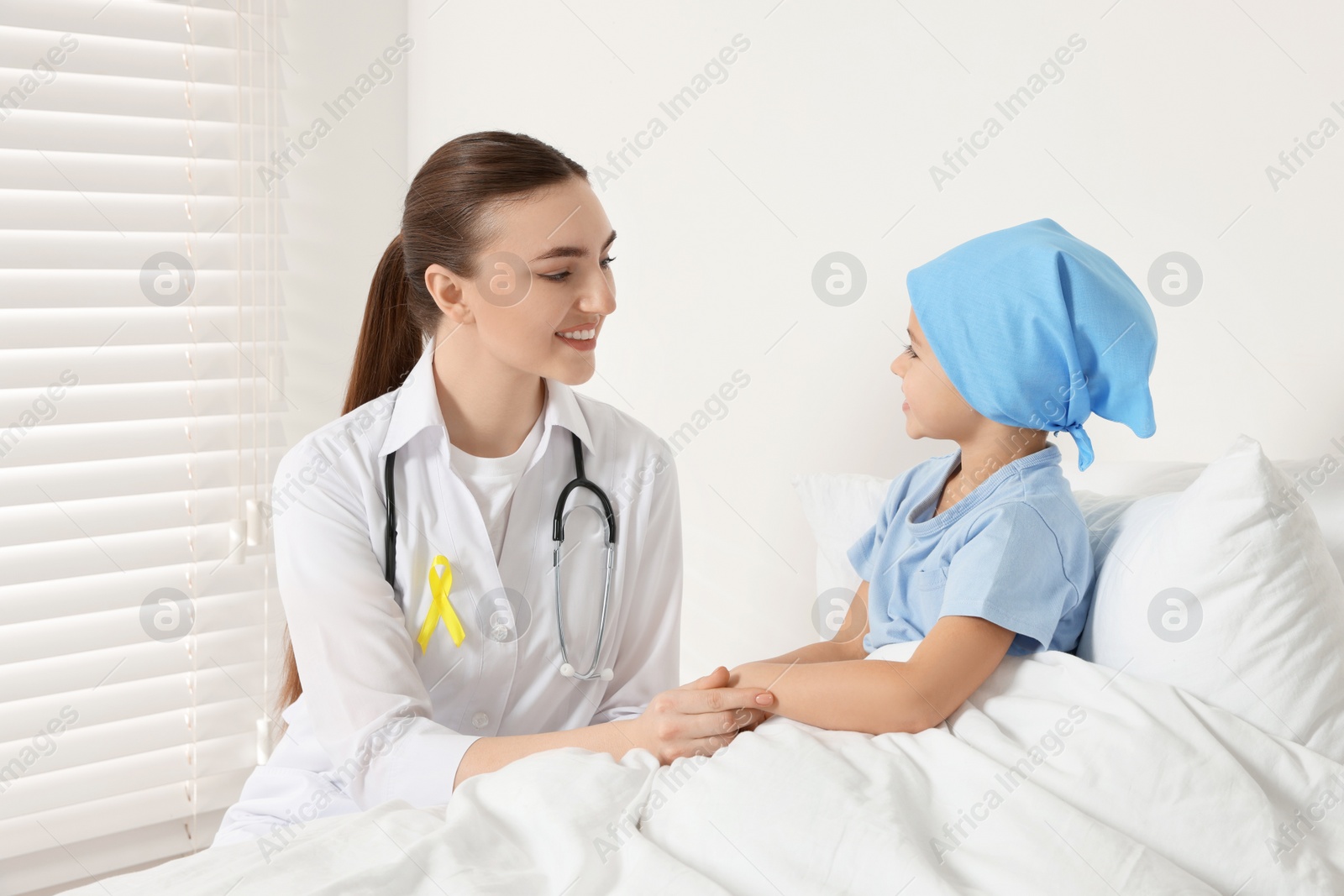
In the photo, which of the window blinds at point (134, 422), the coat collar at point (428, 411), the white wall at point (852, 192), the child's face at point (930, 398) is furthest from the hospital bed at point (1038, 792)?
the window blinds at point (134, 422)

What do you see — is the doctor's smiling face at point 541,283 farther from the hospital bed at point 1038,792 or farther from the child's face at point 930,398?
the hospital bed at point 1038,792

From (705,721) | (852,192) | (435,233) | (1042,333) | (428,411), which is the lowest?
(705,721)

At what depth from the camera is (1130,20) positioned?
138cm

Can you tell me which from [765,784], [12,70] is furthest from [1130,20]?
[12,70]

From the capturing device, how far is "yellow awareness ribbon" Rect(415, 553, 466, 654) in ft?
4.73

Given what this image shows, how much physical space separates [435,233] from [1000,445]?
85 cm

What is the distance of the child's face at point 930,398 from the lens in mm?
1252

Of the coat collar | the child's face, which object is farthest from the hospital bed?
the coat collar

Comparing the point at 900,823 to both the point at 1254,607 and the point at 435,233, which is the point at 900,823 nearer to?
the point at 1254,607

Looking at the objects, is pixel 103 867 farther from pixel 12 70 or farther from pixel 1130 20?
pixel 1130 20

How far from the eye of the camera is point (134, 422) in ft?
7.80

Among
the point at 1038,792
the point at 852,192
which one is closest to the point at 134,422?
the point at 852,192

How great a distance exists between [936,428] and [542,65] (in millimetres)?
1521

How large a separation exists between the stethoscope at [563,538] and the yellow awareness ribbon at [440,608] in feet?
0.16
